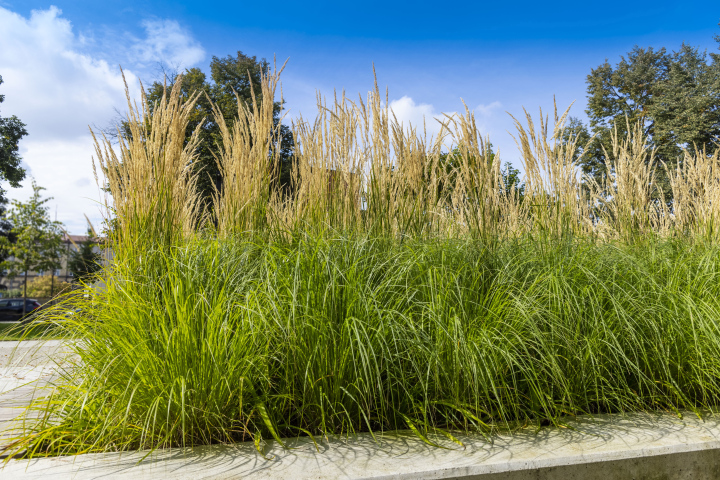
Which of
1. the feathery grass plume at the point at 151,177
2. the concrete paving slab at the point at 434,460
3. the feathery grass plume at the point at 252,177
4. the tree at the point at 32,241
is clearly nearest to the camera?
the concrete paving slab at the point at 434,460

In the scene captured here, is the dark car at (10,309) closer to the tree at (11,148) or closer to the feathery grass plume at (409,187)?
the tree at (11,148)

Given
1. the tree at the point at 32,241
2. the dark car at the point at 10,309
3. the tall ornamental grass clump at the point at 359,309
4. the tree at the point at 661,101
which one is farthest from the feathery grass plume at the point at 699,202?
the dark car at the point at 10,309

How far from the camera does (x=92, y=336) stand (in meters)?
2.00

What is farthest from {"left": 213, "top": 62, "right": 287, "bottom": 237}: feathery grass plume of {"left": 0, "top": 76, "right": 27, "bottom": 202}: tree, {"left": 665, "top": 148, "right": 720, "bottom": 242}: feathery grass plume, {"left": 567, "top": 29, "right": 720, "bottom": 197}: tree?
{"left": 0, "top": 76, "right": 27, "bottom": 202}: tree

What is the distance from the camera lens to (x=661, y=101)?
18797 millimetres

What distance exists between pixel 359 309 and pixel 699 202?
3771 mm

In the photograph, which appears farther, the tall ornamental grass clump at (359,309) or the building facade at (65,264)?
the building facade at (65,264)

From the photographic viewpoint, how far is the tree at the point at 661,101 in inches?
685

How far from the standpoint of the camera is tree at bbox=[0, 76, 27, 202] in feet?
55.2

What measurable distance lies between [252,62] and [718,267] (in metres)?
20.6

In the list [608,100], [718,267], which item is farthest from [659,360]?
[608,100]

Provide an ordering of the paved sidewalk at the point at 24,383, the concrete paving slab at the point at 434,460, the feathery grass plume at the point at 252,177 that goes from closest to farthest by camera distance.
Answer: the concrete paving slab at the point at 434,460 → the paved sidewalk at the point at 24,383 → the feathery grass plume at the point at 252,177

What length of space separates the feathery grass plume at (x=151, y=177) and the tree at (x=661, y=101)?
16473 mm

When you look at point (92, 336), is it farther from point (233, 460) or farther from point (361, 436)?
point (361, 436)
